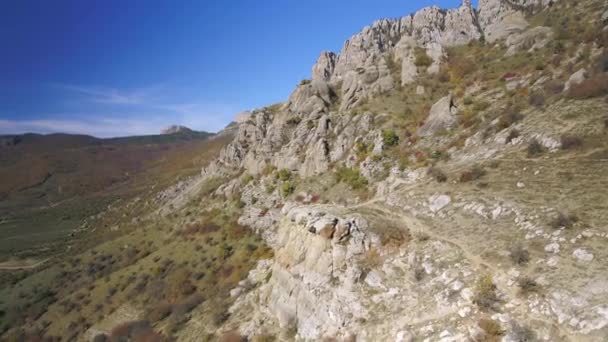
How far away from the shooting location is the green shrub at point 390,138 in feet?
127

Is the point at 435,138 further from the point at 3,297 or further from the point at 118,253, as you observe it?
the point at 3,297

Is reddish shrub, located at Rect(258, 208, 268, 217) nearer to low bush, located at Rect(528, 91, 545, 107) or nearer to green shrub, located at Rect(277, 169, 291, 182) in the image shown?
green shrub, located at Rect(277, 169, 291, 182)

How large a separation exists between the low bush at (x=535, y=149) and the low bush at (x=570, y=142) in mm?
1184

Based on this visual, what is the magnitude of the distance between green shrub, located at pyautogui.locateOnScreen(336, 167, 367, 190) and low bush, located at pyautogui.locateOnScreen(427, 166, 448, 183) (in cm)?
1043

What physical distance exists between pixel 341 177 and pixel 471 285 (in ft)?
91.2

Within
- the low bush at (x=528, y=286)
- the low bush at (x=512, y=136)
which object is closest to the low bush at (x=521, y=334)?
the low bush at (x=528, y=286)

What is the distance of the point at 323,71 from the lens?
10912cm

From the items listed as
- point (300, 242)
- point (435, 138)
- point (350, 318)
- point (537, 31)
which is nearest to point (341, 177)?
point (435, 138)

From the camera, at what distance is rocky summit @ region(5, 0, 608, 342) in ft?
43.9

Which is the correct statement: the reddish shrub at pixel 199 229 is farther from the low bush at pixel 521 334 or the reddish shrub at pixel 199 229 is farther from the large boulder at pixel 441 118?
the low bush at pixel 521 334

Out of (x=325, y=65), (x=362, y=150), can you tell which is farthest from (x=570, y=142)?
(x=325, y=65)

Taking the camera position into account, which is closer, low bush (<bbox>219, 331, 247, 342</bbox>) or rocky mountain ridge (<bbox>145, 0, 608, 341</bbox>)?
rocky mountain ridge (<bbox>145, 0, 608, 341</bbox>)

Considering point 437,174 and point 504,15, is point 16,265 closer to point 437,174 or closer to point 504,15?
point 437,174

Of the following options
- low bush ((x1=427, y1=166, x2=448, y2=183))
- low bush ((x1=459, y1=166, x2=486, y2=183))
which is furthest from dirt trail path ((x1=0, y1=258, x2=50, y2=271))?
low bush ((x1=459, y1=166, x2=486, y2=183))
